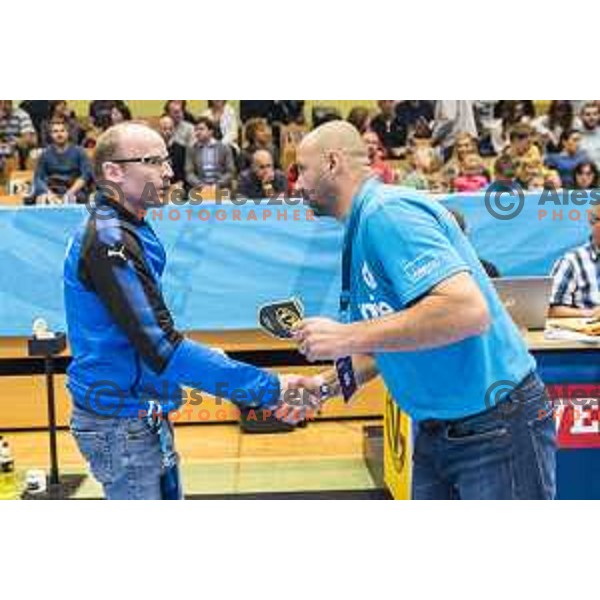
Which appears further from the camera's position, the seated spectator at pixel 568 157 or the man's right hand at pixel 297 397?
the seated spectator at pixel 568 157

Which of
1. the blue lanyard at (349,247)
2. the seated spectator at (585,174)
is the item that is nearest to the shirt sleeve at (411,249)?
the blue lanyard at (349,247)

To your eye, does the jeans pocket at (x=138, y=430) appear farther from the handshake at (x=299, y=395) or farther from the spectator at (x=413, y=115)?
the spectator at (x=413, y=115)

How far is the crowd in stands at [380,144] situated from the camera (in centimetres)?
463

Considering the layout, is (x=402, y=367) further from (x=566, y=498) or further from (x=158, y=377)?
(x=566, y=498)

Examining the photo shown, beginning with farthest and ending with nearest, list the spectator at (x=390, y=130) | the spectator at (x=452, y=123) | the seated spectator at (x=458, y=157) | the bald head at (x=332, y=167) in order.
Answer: the seated spectator at (x=458, y=157), the spectator at (x=452, y=123), the spectator at (x=390, y=130), the bald head at (x=332, y=167)

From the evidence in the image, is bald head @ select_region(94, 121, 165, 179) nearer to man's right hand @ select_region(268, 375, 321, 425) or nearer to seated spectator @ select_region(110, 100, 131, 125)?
seated spectator @ select_region(110, 100, 131, 125)

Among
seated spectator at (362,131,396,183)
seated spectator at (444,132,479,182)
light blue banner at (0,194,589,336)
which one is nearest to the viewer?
seated spectator at (362,131,396,183)

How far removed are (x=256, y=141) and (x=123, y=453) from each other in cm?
246

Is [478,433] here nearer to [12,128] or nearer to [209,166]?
[209,166]

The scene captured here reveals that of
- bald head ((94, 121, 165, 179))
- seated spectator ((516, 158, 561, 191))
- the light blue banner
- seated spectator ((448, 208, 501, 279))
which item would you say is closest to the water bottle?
the light blue banner

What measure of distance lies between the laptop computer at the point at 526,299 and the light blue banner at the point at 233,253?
0.67 meters
